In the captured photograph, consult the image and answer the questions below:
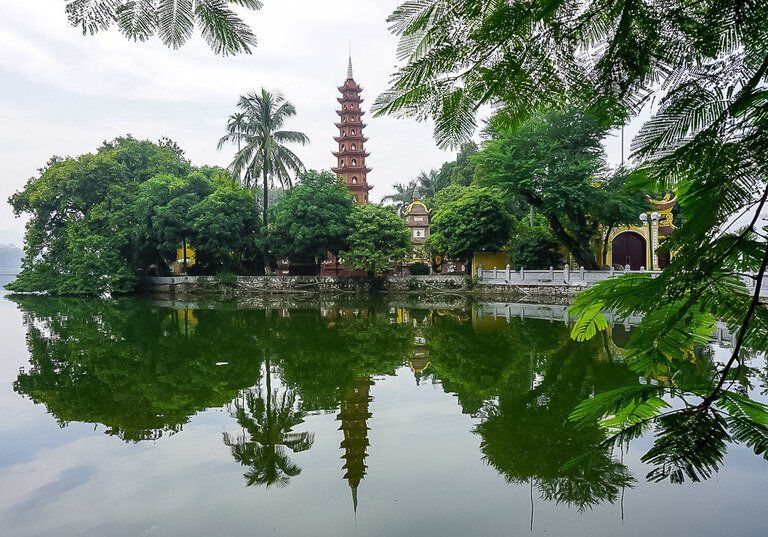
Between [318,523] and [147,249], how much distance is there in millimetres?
24198

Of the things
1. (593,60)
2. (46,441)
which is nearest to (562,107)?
(593,60)

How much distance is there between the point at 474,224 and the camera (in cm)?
2020

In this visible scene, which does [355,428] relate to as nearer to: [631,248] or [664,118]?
[664,118]

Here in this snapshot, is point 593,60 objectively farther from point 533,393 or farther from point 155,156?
point 155,156

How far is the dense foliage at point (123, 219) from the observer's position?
2194 centimetres

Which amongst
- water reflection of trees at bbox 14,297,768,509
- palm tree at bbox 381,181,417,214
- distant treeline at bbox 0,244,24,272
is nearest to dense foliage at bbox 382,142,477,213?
palm tree at bbox 381,181,417,214

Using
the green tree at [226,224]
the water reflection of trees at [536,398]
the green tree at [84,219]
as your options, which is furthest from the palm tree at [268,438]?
the green tree at [84,219]

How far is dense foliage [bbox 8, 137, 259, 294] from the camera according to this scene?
21.9 meters

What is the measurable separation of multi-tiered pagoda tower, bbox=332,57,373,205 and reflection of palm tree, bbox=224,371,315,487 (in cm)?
2291

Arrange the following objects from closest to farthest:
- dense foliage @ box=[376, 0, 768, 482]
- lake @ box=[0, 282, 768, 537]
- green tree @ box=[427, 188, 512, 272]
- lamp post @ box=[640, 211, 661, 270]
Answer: dense foliage @ box=[376, 0, 768, 482]
lake @ box=[0, 282, 768, 537]
lamp post @ box=[640, 211, 661, 270]
green tree @ box=[427, 188, 512, 272]

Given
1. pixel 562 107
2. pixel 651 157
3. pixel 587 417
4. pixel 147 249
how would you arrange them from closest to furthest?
1. pixel 587 417
2. pixel 651 157
3. pixel 562 107
4. pixel 147 249

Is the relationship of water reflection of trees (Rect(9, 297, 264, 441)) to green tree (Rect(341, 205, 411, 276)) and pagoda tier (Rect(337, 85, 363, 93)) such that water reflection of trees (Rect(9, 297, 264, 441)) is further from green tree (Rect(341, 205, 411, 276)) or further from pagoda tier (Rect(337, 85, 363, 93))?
pagoda tier (Rect(337, 85, 363, 93))

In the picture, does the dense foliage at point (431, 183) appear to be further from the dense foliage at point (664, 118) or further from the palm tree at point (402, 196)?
the dense foliage at point (664, 118)

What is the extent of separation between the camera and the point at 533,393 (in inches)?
210
